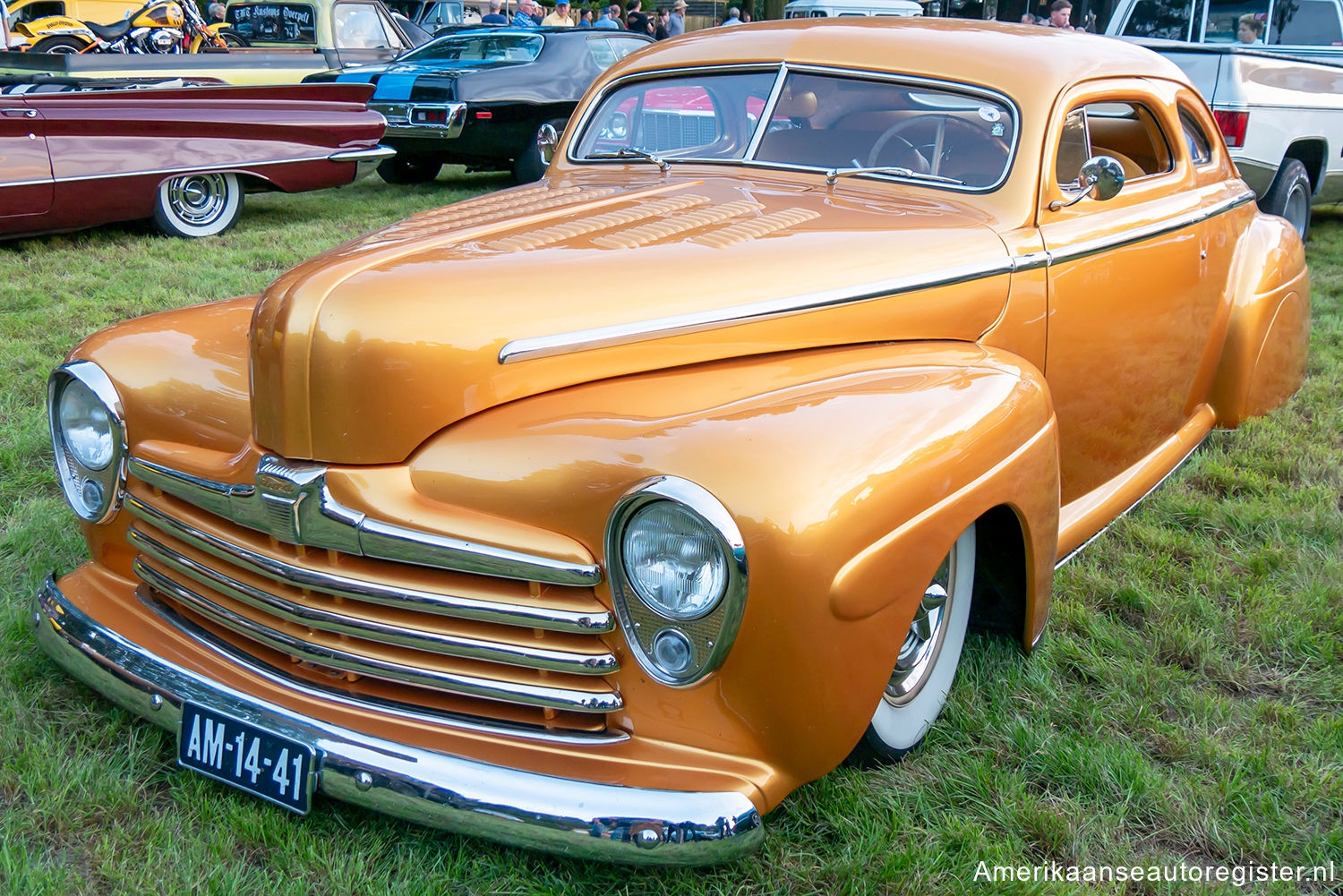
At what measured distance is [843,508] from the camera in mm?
1686

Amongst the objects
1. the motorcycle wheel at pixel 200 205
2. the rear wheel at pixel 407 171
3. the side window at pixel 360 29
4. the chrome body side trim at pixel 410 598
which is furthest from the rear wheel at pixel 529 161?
the chrome body side trim at pixel 410 598

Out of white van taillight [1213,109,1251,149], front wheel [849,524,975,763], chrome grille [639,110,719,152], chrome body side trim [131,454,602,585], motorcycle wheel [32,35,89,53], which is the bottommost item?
front wheel [849,524,975,763]

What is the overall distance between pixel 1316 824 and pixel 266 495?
6.66 ft

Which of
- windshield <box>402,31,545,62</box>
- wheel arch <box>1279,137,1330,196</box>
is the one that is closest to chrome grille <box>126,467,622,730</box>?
wheel arch <box>1279,137,1330,196</box>

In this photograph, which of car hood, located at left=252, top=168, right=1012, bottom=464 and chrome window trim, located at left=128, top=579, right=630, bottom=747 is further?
car hood, located at left=252, top=168, right=1012, bottom=464

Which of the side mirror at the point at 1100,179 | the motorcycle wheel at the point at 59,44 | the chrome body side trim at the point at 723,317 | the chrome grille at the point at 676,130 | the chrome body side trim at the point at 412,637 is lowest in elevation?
the chrome body side trim at the point at 412,637

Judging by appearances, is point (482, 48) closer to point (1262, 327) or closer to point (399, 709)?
point (1262, 327)

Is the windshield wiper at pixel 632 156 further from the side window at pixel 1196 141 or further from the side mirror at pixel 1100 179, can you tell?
the side window at pixel 1196 141

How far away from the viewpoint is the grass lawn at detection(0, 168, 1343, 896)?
6.25 feet

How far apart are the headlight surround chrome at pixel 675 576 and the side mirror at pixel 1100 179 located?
5.28 ft

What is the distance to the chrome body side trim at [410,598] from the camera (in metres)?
1.74

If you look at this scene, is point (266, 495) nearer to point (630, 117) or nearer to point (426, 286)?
point (426, 286)

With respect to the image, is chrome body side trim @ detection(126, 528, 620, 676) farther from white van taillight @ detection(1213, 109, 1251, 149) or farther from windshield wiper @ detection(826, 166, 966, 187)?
white van taillight @ detection(1213, 109, 1251, 149)

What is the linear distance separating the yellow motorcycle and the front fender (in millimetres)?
10338
